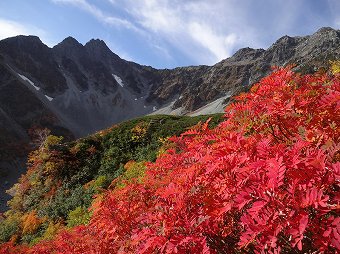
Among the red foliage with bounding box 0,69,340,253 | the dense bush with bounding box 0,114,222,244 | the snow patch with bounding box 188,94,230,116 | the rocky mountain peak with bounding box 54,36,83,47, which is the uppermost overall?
the rocky mountain peak with bounding box 54,36,83,47

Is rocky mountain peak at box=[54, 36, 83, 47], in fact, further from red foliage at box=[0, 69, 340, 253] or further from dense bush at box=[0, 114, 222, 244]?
red foliage at box=[0, 69, 340, 253]

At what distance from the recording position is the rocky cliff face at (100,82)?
73812mm

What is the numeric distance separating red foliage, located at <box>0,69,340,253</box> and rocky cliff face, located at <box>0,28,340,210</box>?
2043 inches

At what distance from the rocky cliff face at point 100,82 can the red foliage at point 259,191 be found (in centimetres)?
5189

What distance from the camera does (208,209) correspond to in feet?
9.36

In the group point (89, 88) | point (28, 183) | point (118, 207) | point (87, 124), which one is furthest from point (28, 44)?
point (118, 207)

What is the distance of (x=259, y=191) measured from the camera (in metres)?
2.16

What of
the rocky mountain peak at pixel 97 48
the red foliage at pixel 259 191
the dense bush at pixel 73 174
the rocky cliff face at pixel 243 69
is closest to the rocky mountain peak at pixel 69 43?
the rocky mountain peak at pixel 97 48

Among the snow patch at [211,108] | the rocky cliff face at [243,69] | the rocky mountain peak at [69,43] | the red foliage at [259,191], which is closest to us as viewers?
the red foliage at [259,191]

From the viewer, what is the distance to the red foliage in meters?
2.09

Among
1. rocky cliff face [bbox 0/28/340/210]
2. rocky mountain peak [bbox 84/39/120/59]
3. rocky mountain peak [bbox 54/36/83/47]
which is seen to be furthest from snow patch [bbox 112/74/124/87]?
rocky mountain peak [bbox 54/36/83/47]

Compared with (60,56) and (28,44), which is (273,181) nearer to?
(28,44)

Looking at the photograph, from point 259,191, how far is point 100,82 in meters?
118

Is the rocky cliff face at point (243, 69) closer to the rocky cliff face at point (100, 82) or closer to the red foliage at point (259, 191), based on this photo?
the rocky cliff face at point (100, 82)
